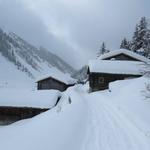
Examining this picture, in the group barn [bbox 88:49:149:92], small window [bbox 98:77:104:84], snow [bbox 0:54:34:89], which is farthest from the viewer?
snow [bbox 0:54:34:89]

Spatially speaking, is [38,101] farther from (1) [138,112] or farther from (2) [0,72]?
(2) [0,72]

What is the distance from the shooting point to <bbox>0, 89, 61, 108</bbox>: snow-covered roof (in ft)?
92.4

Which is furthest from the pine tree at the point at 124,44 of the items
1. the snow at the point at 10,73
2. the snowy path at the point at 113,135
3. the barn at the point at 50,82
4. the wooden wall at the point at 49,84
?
the snow at the point at 10,73

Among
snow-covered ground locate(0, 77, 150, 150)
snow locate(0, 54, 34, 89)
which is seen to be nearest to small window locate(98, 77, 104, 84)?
snow-covered ground locate(0, 77, 150, 150)

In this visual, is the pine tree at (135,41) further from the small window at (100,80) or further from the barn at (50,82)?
the small window at (100,80)

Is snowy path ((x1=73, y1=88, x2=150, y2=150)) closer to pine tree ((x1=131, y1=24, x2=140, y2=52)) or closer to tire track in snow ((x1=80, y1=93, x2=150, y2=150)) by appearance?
tire track in snow ((x1=80, y1=93, x2=150, y2=150))

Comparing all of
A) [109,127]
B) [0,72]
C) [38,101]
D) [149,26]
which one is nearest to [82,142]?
[109,127]

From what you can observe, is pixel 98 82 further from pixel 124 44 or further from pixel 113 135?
pixel 113 135

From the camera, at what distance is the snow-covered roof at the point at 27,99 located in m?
28.2

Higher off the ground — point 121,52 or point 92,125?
point 121,52

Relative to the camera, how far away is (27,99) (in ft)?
95.6

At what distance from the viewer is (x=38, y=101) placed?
94.0ft

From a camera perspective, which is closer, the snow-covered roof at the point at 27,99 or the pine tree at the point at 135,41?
the snow-covered roof at the point at 27,99

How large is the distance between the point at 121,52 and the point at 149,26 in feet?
114
